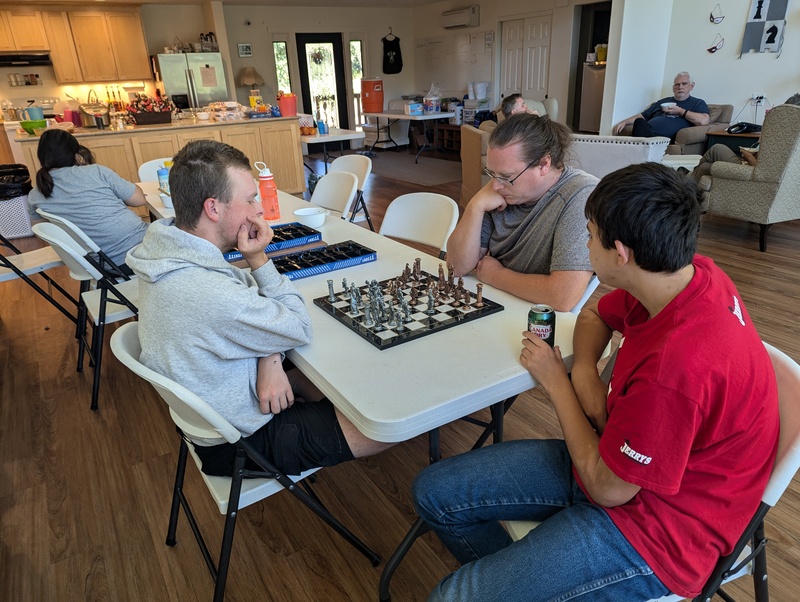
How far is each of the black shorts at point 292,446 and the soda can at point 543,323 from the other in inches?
21.0

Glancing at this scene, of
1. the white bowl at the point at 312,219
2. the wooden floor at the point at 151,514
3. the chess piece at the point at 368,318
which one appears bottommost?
the wooden floor at the point at 151,514

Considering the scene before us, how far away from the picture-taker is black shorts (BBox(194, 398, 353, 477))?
1.26 metres

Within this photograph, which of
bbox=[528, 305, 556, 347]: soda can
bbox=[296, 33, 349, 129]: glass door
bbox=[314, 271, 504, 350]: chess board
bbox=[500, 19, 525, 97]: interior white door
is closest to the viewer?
bbox=[528, 305, 556, 347]: soda can

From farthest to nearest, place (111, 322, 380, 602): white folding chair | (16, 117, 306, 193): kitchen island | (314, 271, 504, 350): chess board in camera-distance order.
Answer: (16, 117, 306, 193): kitchen island
(314, 271, 504, 350): chess board
(111, 322, 380, 602): white folding chair

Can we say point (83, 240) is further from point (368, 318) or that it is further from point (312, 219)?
point (368, 318)

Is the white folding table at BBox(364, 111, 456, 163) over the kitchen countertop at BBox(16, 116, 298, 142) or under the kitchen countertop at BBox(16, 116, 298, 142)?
under

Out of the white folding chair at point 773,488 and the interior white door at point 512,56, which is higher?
the interior white door at point 512,56

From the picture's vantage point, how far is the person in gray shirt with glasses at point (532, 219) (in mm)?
1416

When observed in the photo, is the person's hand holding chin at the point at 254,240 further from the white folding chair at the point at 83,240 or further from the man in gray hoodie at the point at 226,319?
the white folding chair at the point at 83,240

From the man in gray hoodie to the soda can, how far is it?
496mm

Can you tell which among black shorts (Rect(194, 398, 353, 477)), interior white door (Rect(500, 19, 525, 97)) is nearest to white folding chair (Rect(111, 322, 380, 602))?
black shorts (Rect(194, 398, 353, 477))

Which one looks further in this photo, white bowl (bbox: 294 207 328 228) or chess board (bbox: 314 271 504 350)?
white bowl (bbox: 294 207 328 228)

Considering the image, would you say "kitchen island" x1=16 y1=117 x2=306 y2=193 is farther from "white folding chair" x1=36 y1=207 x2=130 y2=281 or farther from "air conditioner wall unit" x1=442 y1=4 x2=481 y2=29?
"air conditioner wall unit" x1=442 y1=4 x2=481 y2=29

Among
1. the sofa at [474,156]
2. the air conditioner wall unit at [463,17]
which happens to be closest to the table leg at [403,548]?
the sofa at [474,156]
